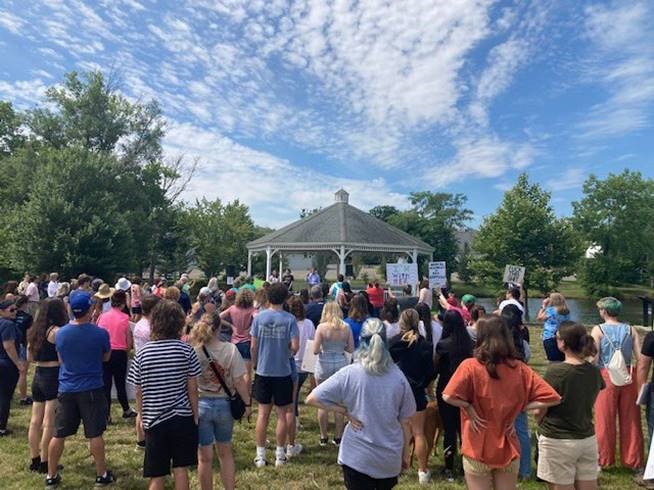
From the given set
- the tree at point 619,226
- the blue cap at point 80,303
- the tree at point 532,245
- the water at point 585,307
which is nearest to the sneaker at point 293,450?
the blue cap at point 80,303

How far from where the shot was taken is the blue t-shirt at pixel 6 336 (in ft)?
16.4

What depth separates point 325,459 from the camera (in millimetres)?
4906

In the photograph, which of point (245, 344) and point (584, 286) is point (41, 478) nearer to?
point (245, 344)

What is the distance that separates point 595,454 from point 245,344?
428cm

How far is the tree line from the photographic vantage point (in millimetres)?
22688

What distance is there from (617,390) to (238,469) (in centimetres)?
402

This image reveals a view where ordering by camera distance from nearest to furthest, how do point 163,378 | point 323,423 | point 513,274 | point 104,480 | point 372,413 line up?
point 372,413 → point 163,378 → point 104,480 → point 323,423 → point 513,274

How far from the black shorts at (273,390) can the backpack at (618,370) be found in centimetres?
325

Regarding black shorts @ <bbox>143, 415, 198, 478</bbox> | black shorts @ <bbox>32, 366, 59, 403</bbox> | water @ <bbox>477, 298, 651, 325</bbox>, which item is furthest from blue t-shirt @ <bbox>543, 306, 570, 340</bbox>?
water @ <bbox>477, 298, 651, 325</bbox>

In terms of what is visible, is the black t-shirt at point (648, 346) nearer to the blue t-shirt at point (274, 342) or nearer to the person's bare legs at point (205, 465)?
the blue t-shirt at point (274, 342)

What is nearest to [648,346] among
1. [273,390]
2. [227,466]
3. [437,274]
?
[273,390]

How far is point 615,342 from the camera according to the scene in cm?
446

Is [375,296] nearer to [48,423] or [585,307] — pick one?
[48,423]

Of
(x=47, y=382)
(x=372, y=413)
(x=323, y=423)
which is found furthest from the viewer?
(x=323, y=423)
